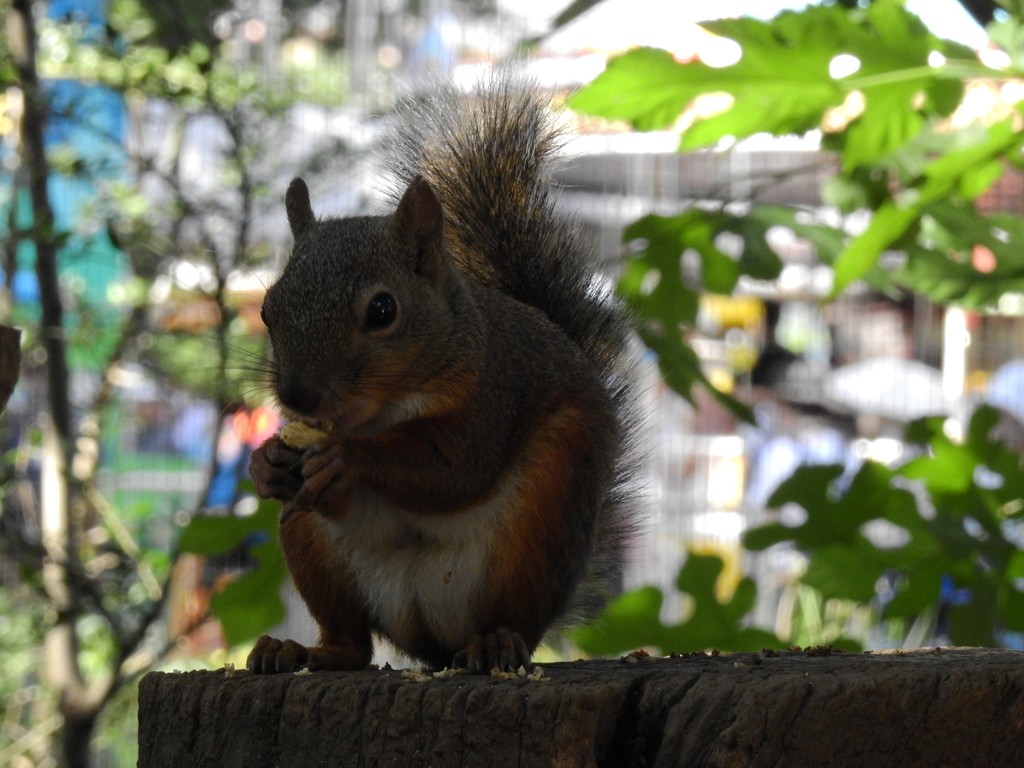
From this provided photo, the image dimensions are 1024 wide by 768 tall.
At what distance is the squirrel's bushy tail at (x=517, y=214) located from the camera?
1720 millimetres

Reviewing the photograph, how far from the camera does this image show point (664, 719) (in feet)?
3.27

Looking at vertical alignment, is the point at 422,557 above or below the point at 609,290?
below

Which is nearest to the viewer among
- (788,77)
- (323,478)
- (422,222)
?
(323,478)

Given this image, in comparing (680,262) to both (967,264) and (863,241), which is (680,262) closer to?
(863,241)

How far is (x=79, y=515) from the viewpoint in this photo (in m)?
3.22

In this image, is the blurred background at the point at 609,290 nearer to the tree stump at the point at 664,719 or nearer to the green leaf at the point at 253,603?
the green leaf at the point at 253,603

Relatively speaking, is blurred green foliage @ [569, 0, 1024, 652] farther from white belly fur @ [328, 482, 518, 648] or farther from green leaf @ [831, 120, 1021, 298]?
white belly fur @ [328, 482, 518, 648]

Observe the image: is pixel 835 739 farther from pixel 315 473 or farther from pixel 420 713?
pixel 315 473

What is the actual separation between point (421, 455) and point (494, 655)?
0.76 ft

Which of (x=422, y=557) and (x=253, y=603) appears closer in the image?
(x=422, y=557)

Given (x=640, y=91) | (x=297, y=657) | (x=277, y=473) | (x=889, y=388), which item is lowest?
(x=889, y=388)

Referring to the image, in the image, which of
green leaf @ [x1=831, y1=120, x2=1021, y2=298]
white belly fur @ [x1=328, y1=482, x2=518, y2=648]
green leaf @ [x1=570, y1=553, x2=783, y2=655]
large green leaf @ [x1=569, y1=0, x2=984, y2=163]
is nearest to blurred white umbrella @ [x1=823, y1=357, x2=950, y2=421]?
green leaf @ [x1=570, y1=553, x2=783, y2=655]

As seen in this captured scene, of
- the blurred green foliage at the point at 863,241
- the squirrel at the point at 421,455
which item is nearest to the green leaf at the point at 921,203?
the blurred green foliage at the point at 863,241

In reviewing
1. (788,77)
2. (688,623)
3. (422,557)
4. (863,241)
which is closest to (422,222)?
(422,557)
